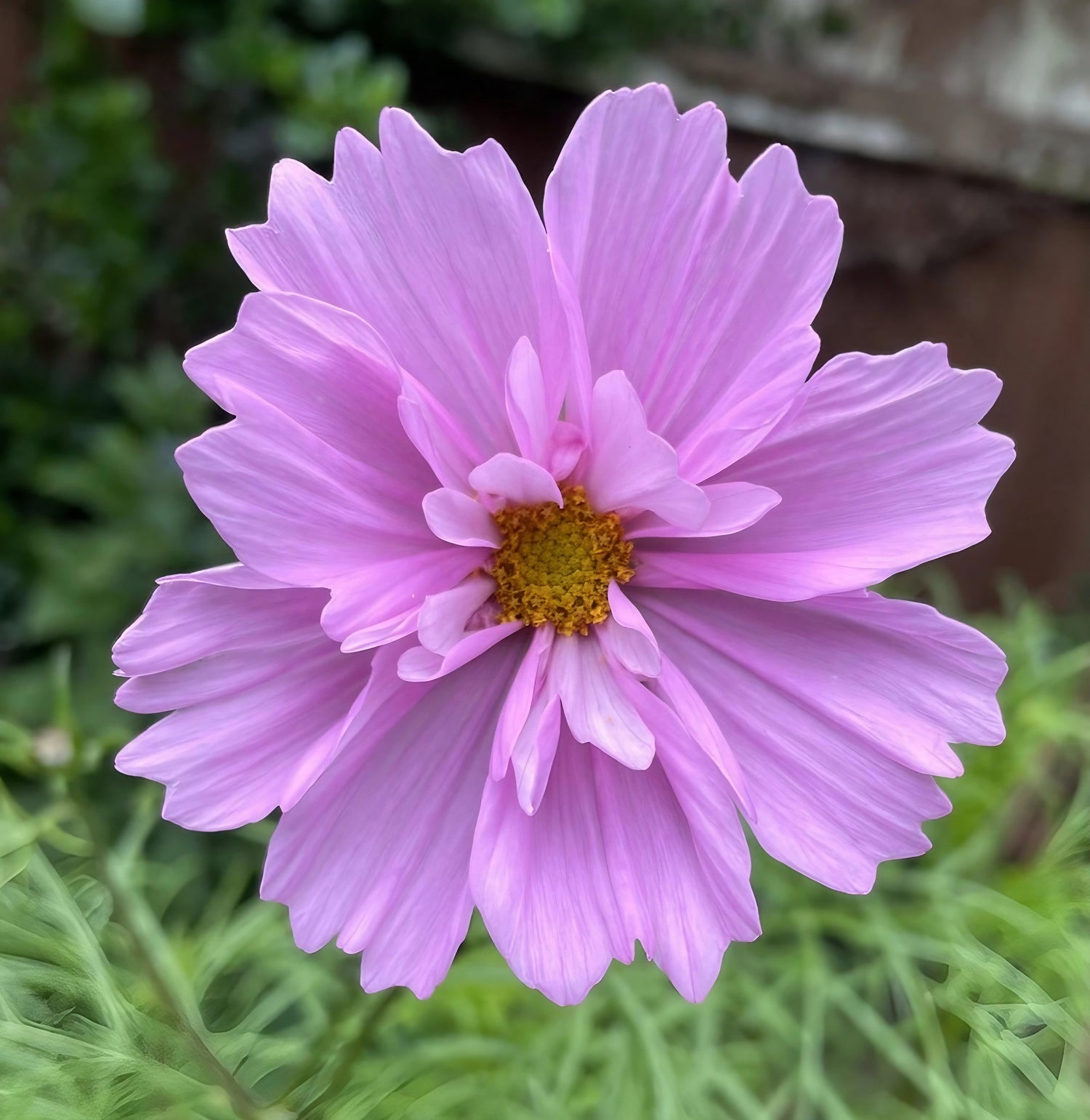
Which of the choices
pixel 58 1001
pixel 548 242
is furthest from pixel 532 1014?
pixel 548 242

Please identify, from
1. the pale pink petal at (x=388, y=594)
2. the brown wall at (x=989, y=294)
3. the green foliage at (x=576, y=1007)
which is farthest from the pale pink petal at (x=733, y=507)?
the brown wall at (x=989, y=294)

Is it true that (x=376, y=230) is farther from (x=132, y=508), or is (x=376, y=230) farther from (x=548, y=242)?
(x=132, y=508)

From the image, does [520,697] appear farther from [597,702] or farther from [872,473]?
[872,473]

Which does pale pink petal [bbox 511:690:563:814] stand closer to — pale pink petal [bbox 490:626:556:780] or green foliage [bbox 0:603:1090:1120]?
pale pink petal [bbox 490:626:556:780]

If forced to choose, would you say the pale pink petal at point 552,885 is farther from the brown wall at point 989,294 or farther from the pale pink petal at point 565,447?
the brown wall at point 989,294

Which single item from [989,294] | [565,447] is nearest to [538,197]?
[989,294]
